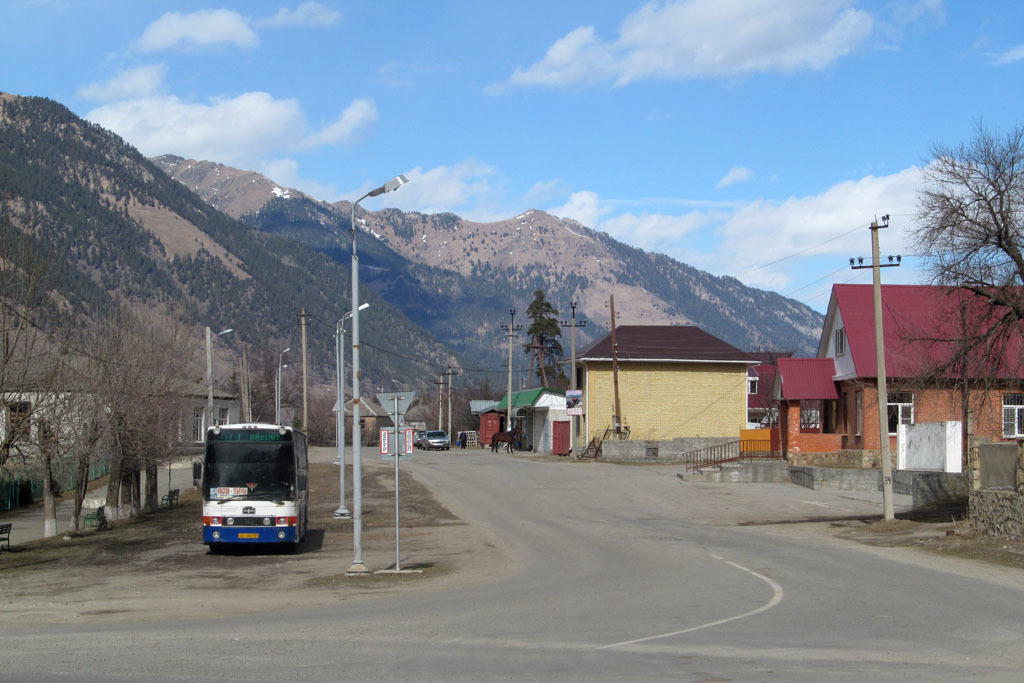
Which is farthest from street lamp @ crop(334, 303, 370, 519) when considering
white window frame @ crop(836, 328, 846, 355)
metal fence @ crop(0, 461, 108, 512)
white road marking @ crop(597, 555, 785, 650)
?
white window frame @ crop(836, 328, 846, 355)

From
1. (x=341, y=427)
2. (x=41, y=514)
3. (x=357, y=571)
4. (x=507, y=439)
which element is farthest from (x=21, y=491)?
(x=507, y=439)

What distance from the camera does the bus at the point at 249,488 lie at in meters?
22.9

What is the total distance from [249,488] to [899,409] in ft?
99.1

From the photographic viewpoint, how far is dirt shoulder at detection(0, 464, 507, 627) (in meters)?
16.4

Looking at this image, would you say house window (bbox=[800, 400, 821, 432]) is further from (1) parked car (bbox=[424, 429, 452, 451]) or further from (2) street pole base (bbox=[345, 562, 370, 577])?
(1) parked car (bbox=[424, 429, 452, 451])

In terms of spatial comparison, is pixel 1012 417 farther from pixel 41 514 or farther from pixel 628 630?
pixel 41 514

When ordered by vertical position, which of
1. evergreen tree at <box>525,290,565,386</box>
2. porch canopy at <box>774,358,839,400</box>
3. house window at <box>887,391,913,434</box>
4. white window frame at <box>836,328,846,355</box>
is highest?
evergreen tree at <box>525,290,565,386</box>

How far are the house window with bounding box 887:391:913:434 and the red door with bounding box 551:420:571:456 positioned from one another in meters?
23.2

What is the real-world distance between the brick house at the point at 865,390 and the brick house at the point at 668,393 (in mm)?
12234

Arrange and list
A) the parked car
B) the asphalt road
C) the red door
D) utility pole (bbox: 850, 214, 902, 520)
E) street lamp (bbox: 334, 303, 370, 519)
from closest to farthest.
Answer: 1. the asphalt road
2. utility pole (bbox: 850, 214, 902, 520)
3. street lamp (bbox: 334, 303, 370, 519)
4. the red door
5. the parked car

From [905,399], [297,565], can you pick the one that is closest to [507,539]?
[297,565]

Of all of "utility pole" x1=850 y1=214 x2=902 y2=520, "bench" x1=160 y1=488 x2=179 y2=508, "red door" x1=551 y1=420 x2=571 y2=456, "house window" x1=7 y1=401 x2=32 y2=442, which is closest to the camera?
"house window" x1=7 y1=401 x2=32 y2=442

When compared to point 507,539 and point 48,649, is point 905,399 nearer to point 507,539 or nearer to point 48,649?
point 507,539

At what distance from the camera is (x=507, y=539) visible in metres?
26.4
